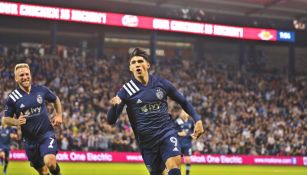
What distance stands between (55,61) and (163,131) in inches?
1088

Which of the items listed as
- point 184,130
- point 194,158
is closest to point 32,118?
point 184,130

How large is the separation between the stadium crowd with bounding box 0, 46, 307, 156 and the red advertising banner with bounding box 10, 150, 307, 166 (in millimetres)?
425

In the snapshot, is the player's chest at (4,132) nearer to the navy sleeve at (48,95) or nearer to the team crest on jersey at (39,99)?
the navy sleeve at (48,95)

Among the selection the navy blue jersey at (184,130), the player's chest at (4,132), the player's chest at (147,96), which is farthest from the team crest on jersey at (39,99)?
the player's chest at (4,132)

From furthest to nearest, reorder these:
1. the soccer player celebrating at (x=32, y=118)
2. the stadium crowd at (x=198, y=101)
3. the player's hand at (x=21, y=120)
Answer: the stadium crowd at (x=198, y=101), the soccer player celebrating at (x=32, y=118), the player's hand at (x=21, y=120)

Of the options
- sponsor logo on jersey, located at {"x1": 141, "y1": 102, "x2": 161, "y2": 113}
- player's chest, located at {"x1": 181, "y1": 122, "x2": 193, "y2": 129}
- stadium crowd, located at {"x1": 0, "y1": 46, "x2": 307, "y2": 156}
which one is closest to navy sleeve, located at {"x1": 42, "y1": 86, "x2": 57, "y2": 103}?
sponsor logo on jersey, located at {"x1": 141, "y1": 102, "x2": 161, "y2": 113}

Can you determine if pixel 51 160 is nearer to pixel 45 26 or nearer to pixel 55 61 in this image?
pixel 55 61

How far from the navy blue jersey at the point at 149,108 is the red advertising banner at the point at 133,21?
26.5 meters

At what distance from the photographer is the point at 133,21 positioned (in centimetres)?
3756

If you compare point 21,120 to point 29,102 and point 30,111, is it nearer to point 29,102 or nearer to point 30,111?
point 30,111

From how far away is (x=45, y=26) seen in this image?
43.0 metres

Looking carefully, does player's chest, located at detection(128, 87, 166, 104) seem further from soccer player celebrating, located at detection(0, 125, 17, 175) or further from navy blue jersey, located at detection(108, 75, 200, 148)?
soccer player celebrating, located at detection(0, 125, 17, 175)

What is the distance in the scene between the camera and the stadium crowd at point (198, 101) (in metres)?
29.7

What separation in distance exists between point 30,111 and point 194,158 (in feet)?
67.8
